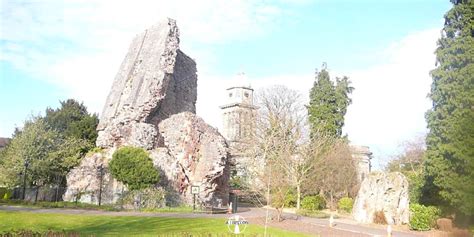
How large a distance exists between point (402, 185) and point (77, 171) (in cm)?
2441

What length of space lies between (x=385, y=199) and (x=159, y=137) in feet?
64.7

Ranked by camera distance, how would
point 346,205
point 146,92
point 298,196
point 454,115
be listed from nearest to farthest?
point 454,115 < point 146,92 < point 346,205 < point 298,196

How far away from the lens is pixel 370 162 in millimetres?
64062

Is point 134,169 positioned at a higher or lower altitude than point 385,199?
higher

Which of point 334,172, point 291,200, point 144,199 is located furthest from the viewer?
point 291,200

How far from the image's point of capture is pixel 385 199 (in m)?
27.8

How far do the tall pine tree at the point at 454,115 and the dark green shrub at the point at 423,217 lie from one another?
1046 mm

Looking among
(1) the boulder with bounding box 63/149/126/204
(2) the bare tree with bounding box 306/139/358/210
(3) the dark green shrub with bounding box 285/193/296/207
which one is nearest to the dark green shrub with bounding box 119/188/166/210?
(1) the boulder with bounding box 63/149/126/204

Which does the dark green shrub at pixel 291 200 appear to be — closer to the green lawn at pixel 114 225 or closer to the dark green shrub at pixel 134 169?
the dark green shrub at pixel 134 169

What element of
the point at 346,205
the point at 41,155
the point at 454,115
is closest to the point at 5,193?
the point at 41,155

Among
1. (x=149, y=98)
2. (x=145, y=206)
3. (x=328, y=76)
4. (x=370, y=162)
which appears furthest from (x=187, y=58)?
(x=370, y=162)

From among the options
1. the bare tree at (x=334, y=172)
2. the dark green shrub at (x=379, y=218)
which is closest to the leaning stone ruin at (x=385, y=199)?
the dark green shrub at (x=379, y=218)

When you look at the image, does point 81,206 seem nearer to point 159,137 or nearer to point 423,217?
point 159,137

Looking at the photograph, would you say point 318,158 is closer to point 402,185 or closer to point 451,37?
point 402,185
